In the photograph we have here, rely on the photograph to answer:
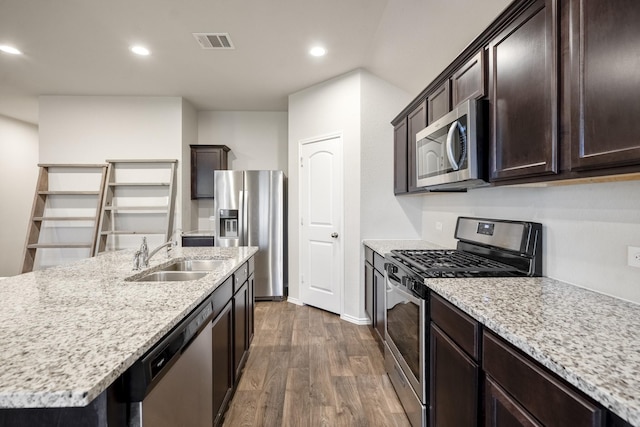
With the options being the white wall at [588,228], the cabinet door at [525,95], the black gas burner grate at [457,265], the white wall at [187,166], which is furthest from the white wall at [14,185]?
the white wall at [588,228]

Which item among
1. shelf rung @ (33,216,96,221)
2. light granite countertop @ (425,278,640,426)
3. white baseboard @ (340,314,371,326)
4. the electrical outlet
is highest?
shelf rung @ (33,216,96,221)

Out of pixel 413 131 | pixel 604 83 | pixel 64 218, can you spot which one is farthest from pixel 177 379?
pixel 64 218

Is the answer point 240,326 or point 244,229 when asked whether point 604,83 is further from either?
point 244,229

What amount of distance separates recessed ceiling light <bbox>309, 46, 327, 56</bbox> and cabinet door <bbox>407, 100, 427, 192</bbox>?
1.10 meters

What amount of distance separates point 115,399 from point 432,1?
2616 mm

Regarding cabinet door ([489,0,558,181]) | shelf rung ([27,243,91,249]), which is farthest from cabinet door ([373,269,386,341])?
shelf rung ([27,243,91,249])

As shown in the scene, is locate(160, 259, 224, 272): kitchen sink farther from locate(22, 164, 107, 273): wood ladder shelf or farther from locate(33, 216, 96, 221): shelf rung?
locate(33, 216, 96, 221): shelf rung

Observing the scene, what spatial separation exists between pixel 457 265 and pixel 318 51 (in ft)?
8.02

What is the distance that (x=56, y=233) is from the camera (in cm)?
424

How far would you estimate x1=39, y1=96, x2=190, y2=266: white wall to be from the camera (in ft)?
13.7

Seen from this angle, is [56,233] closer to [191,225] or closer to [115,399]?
[191,225]

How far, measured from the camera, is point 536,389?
0.80m

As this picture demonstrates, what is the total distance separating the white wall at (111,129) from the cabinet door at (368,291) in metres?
2.69

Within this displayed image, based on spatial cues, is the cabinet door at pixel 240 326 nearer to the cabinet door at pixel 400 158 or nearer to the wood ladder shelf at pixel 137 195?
the cabinet door at pixel 400 158
